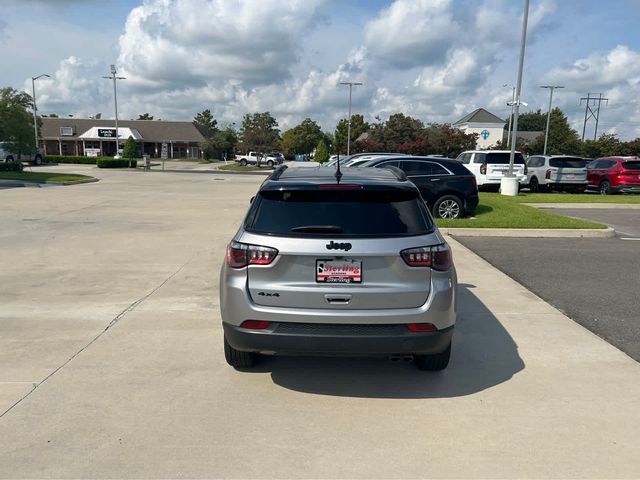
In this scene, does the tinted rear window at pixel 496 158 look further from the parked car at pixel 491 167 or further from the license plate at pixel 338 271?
the license plate at pixel 338 271

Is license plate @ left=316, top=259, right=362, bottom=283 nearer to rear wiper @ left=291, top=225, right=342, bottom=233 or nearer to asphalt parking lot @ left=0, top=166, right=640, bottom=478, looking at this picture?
rear wiper @ left=291, top=225, right=342, bottom=233

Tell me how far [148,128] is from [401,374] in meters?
85.3

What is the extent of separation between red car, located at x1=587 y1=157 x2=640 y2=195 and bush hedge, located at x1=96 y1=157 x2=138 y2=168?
40.9m

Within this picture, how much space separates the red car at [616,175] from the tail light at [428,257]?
22.5 metres

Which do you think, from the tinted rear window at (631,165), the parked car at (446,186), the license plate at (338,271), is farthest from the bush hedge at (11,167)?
the license plate at (338,271)

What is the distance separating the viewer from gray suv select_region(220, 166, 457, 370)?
3.72m

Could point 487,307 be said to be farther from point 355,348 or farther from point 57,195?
point 57,195

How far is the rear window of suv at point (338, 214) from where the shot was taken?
3.83 m

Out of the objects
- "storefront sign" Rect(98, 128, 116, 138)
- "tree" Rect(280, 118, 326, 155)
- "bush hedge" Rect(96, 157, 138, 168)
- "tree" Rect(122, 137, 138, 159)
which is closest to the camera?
"bush hedge" Rect(96, 157, 138, 168)

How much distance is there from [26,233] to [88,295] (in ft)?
19.1


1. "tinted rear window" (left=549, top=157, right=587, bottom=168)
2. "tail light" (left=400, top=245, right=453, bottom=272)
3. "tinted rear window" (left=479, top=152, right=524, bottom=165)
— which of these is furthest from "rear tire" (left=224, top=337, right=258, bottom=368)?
"tinted rear window" (left=549, top=157, right=587, bottom=168)

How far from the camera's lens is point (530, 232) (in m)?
12.0

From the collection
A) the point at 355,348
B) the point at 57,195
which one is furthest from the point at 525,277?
the point at 57,195

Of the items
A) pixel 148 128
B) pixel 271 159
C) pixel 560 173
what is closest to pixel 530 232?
pixel 560 173
